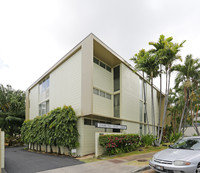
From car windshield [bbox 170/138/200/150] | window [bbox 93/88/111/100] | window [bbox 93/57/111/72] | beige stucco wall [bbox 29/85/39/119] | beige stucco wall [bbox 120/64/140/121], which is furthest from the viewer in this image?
beige stucco wall [bbox 29/85/39/119]

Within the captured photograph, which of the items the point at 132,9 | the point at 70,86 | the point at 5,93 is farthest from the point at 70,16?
the point at 5,93

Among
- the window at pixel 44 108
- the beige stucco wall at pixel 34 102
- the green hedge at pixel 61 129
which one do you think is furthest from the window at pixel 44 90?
the green hedge at pixel 61 129

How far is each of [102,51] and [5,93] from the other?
17.9 m

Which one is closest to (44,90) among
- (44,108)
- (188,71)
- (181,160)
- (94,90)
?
(44,108)

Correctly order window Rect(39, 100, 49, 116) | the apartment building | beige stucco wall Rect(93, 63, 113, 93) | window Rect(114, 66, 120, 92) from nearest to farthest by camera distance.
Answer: the apartment building < beige stucco wall Rect(93, 63, 113, 93) < window Rect(114, 66, 120, 92) < window Rect(39, 100, 49, 116)

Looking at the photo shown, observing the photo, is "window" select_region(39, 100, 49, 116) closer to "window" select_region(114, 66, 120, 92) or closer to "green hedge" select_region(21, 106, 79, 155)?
"green hedge" select_region(21, 106, 79, 155)

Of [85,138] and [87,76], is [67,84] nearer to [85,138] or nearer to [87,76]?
[87,76]

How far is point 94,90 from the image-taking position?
45.4 ft

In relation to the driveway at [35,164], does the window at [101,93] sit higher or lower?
higher

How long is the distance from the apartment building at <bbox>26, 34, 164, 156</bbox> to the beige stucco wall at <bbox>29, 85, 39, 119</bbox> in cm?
159

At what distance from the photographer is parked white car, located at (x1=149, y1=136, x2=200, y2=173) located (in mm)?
5312

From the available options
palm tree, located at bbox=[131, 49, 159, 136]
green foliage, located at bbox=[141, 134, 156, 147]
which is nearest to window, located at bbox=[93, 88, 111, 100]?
palm tree, located at bbox=[131, 49, 159, 136]

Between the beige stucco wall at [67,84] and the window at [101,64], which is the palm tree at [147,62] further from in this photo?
the beige stucco wall at [67,84]

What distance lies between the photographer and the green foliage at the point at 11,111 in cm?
2372
